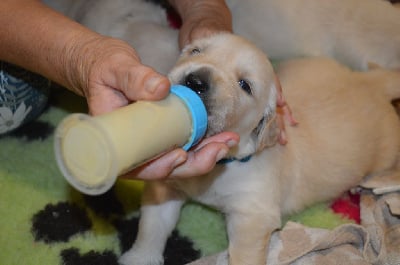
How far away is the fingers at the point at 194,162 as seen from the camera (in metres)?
1.46

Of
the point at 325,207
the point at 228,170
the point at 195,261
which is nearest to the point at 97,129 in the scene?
the point at 228,170

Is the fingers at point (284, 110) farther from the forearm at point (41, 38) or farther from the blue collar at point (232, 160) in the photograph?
the forearm at point (41, 38)

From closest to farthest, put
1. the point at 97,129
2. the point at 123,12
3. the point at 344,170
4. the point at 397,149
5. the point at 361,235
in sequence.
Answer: the point at 97,129 < the point at 361,235 < the point at 344,170 < the point at 397,149 < the point at 123,12

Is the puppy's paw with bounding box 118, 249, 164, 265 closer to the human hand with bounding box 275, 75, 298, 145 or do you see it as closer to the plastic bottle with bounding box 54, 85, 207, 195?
the human hand with bounding box 275, 75, 298, 145

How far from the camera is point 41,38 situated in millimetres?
1884

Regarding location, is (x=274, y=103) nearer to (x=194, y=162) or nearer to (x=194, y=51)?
(x=194, y=51)

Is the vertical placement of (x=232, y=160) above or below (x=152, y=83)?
below

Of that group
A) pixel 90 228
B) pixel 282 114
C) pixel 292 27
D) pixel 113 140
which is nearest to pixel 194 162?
pixel 113 140

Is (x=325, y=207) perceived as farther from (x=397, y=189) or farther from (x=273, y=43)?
(x=273, y=43)

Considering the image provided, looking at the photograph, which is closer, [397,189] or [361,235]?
[361,235]

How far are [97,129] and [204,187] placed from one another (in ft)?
3.23

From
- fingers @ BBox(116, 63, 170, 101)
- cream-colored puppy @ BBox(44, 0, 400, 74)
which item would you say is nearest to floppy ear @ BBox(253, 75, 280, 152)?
fingers @ BBox(116, 63, 170, 101)

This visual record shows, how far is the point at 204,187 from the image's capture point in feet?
6.63

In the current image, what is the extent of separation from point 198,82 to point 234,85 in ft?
0.64
